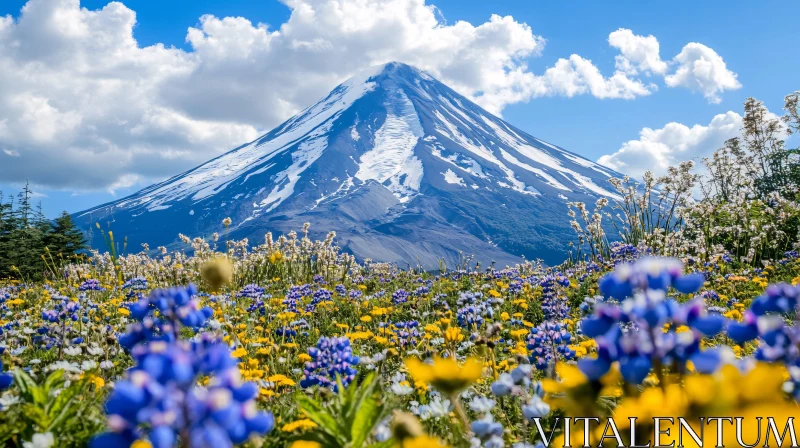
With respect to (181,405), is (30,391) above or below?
below

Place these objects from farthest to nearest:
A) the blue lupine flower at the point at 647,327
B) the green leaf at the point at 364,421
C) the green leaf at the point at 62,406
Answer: the green leaf at the point at 62,406 < the green leaf at the point at 364,421 < the blue lupine flower at the point at 647,327

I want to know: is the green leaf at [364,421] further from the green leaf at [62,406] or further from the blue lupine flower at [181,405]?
the green leaf at [62,406]

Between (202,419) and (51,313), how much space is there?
185 inches

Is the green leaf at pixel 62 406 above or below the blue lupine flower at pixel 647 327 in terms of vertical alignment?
below

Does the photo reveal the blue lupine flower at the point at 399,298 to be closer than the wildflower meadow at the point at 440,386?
No

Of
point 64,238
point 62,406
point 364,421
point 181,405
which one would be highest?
point 64,238

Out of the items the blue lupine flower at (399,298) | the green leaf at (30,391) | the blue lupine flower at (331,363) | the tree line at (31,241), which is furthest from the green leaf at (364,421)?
the tree line at (31,241)

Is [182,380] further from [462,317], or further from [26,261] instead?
[26,261]

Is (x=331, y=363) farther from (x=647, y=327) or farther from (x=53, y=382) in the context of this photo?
(x=647, y=327)

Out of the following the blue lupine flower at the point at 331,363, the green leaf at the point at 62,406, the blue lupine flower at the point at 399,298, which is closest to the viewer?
the green leaf at the point at 62,406

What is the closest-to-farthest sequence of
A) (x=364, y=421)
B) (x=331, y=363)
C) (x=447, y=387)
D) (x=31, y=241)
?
(x=447, y=387)
(x=364, y=421)
(x=331, y=363)
(x=31, y=241)

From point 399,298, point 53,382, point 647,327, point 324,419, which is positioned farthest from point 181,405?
point 399,298

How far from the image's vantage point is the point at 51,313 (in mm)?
4809

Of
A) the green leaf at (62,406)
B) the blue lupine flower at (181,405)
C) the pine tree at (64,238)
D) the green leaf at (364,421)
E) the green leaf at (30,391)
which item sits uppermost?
the pine tree at (64,238)
